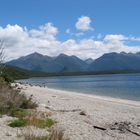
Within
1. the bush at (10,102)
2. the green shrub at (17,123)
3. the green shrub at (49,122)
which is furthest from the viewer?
the bush at (10,102)

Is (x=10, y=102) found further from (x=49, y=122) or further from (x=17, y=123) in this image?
(x=17, y=123)

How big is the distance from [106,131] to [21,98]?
5596mm

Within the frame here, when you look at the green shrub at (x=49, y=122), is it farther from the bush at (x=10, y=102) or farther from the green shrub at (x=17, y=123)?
the bush at (x=10, y=102)

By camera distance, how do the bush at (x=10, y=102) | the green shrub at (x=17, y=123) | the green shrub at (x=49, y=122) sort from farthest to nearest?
1. the bush at (x=10, y=102)
2. the green shrub at (x=49, y=122)
3. the green shrub at (x=17, y=123)

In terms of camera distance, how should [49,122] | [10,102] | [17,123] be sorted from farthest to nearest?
1. [10,102]
2. [49,122]
3. [17,123]

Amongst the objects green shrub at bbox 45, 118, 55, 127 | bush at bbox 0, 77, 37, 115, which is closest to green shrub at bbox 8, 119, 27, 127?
green shrub at bbox 45, 118, 55, 127

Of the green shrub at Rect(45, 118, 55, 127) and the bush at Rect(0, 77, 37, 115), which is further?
the bush at Rect(0, 77, 37, 115)

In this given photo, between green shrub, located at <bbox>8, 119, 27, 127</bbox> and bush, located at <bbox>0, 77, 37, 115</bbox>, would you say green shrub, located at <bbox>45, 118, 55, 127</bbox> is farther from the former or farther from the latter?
bush, located at <bbox>0, 77, 37, 115</bbox>

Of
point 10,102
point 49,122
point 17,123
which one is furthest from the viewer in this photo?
point 10,102

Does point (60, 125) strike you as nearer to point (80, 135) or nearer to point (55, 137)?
point (80, 135)

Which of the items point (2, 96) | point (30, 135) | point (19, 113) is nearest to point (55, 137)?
point (30, 135)

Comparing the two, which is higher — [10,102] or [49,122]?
[10,102]

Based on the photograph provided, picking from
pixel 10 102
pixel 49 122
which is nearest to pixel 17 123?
pixel 49 122

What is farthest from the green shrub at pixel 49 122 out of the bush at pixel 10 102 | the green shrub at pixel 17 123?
the bush at pixel 10 102
